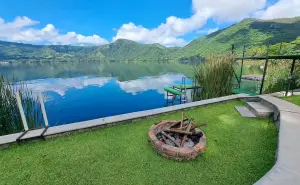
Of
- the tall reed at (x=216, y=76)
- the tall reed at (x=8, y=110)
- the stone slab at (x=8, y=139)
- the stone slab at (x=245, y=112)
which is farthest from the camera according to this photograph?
the tall reed at (x=216, y=76)

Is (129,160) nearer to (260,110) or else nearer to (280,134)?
(280,134)

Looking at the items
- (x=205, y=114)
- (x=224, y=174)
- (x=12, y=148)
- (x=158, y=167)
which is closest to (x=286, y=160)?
(x=224, y=174)

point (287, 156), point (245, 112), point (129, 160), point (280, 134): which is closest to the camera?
point (287, 156)

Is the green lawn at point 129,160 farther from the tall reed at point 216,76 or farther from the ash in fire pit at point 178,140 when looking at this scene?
the tall reed at point 216,76

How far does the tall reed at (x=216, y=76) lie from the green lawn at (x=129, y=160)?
315cm

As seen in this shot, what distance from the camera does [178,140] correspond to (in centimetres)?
299

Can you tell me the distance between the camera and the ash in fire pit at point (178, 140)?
2.60 meters

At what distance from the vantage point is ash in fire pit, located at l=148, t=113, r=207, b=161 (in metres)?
2.60

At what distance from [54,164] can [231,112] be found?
467 cm

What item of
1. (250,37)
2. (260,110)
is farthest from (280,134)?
(250,37)

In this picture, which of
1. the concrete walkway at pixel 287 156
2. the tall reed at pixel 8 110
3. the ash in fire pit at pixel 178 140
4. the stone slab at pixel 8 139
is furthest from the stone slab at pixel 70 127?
the concrete walkway at pixel 287 156

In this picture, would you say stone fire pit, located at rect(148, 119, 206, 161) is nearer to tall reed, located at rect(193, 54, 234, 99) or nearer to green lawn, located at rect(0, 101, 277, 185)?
green lawn, located at rect(0, 101, 277, 185)

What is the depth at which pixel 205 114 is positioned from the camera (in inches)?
184

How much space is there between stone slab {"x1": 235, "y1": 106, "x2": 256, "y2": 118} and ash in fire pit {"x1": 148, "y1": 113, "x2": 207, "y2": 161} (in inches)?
85.9
